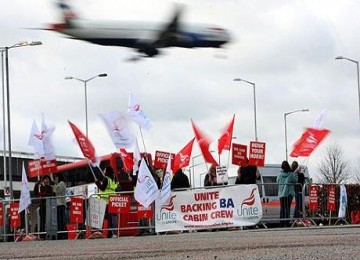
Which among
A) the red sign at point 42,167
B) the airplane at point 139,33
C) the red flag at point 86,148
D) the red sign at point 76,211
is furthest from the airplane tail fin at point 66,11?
the red sign at point 42,167

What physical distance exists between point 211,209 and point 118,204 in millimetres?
2702

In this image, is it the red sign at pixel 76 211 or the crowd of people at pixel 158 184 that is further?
the red sign at pixel 76 211

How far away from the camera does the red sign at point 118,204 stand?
21.3 meters

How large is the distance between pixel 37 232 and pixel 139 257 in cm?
1161

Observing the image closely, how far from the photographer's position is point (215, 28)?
7.84 ft

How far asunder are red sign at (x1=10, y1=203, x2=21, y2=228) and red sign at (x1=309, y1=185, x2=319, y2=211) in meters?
8.66

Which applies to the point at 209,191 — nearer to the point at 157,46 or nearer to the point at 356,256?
the point at 356,256

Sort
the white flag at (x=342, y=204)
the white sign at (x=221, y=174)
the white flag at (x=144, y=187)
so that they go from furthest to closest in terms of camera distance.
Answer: the white flag at (x=342, y=204), the white sign at (x=221, y=174), the white flag at (x=144, y=187)

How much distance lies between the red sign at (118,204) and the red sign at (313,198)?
5.48m

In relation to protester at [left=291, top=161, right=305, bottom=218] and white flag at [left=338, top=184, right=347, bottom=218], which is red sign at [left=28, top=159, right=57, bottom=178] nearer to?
protester at [left=291, top=161, right=305, bottom=218]

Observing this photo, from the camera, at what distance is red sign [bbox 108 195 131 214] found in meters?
21.3

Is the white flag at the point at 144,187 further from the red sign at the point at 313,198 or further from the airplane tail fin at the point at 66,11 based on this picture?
the airplane tail fin at the point at 66,11

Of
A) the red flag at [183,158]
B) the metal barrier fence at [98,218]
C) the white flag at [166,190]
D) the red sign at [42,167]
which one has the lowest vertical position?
the metal barrier fence at [98,218]

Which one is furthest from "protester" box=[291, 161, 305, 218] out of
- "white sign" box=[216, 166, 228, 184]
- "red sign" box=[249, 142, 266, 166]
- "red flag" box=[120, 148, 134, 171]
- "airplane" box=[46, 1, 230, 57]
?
"airplane" box=[46, 1, 230, 57]
